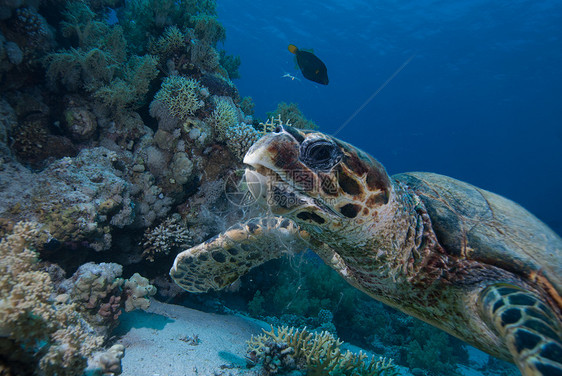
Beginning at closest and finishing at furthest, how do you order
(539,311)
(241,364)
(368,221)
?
(539,311) → (368,221) → (241,364)

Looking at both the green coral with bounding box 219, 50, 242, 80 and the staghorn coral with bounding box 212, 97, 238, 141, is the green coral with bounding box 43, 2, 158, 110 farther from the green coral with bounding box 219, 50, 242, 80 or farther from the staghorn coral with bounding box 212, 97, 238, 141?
the green coral with bounding box 219, 50, 242, 80

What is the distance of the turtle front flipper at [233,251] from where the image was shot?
110 inches

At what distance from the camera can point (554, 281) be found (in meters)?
1.87

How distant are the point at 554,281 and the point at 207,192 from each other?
4.10 metres

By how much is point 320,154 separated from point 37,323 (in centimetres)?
177

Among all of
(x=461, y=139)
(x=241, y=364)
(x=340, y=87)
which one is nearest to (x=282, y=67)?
(x=340, y=87)

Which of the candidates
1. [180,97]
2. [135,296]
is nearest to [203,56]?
[180,97]

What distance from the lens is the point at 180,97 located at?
177 inches

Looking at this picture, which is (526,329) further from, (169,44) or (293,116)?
(169,44)

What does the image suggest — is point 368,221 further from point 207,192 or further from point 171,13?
point 171,13

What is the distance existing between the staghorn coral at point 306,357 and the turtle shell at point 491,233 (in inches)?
67.5

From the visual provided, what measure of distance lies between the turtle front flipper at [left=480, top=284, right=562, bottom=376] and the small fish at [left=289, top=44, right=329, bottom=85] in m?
5.03

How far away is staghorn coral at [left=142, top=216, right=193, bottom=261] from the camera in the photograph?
4078 millimetres

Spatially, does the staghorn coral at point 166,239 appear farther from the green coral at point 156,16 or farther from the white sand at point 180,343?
the green coral at point 156,16
